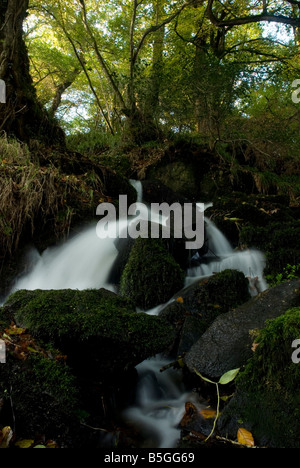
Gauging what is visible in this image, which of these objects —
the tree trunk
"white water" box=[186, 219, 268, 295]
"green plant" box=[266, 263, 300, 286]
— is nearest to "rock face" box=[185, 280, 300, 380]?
"green plant" box=[266, 263, 300, 286]

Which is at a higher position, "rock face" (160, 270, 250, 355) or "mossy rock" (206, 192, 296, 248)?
"mossy rock" (206, 192, 296, 248)

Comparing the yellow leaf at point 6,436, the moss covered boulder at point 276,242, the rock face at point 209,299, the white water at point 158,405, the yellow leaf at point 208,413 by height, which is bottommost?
the white water at point 158,405

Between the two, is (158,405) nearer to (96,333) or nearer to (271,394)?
(96,333)

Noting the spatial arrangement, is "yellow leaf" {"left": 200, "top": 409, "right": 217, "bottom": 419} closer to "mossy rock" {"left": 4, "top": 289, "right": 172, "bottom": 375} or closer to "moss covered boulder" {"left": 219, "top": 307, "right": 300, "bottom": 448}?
"moss covered boulder" {"left": 219, "top": 307, "right": 300, "bottom": 448}

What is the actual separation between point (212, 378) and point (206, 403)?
20cm

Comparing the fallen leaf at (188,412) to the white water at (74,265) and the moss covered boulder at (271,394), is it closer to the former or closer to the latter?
the moss covered boulder at (271,394)

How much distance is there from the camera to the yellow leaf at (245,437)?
5.95 feet

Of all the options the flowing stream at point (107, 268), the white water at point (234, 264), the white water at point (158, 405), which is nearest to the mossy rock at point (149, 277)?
the flowing stream at point (107, 268)

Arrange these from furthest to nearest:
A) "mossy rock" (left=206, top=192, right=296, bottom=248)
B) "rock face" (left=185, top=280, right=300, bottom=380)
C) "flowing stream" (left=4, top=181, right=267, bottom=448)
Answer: "mossy rock" (left=206, top=192, right=296, bottom=248) < "flowing stream" (left=4, top=181, right=267, bottom=448) < "rock face" (left=185, top=280, right=300, bottom=380)

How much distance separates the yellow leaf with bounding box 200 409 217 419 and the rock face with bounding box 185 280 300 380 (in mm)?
237

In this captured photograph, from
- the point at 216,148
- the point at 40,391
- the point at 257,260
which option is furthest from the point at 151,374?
the point at 216,148

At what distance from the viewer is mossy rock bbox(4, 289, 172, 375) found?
2.46 m

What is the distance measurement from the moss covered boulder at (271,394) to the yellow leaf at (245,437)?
3cm

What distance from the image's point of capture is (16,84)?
19.5 ft
